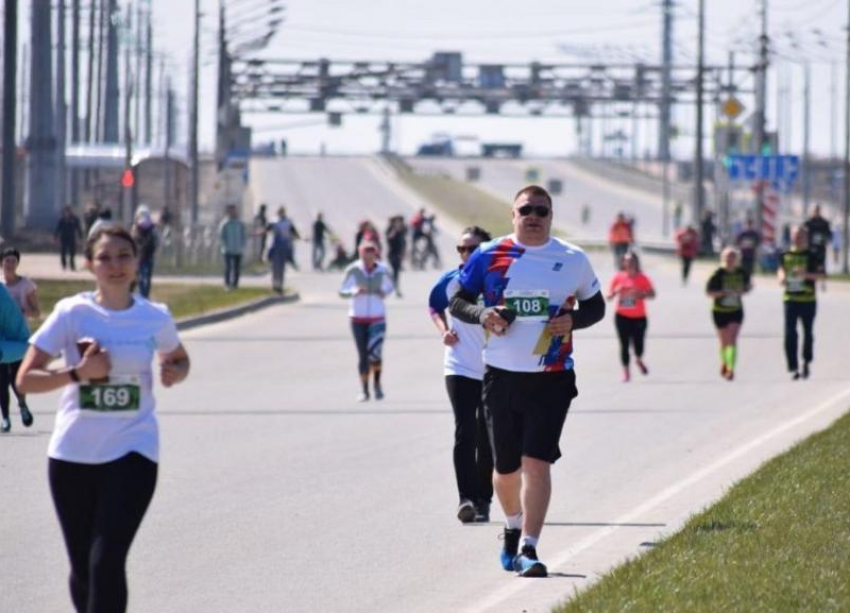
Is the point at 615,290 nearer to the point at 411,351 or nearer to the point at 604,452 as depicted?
the point at 411,351

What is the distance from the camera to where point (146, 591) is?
9930 mm

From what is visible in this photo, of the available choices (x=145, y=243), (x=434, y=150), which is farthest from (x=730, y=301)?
(x=434, y=150)

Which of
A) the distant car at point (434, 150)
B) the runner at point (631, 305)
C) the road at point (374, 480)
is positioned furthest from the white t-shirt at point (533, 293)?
the distant car at point (434, 150)

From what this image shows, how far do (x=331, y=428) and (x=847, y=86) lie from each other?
47007 mm

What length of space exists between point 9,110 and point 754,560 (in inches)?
1110

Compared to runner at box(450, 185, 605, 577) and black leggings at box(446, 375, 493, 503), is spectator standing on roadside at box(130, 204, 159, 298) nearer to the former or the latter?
black leggings at box(446, 375, 493, 503)

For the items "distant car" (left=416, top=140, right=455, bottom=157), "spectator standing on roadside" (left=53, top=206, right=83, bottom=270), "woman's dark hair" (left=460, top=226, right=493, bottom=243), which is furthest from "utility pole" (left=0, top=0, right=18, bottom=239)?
"distant car" (left=416, top=140, right=455, bottom=157)

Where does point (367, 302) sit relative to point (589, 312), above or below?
below

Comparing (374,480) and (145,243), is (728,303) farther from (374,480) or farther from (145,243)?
(145,243)

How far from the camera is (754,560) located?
9734 millimetres

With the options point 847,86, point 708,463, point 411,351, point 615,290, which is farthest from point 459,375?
point 847,86

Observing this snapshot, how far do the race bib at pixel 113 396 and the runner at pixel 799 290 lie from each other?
56.4 ft

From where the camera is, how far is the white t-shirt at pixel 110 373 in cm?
754

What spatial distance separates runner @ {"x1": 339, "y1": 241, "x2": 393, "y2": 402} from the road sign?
1731 inches
